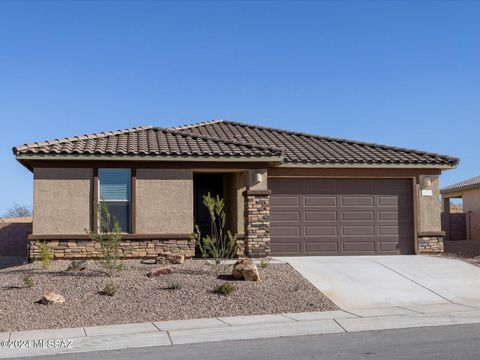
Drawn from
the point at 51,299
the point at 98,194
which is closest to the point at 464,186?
the point at 98,194

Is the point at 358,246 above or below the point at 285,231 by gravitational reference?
below

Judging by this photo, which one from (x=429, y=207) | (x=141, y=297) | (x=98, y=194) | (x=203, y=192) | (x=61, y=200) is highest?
(x=203, y=192)

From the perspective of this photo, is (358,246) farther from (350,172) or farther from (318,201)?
(350,172)

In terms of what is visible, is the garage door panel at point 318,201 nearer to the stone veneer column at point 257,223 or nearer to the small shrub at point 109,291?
the stone veneer column at point 257,223

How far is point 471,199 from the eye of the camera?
106 feet

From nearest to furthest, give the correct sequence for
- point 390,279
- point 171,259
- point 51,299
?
point 51,299 < point 390,279 < point 171,259

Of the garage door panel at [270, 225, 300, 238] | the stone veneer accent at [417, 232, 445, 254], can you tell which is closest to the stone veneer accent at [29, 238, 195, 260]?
the garage door panel at [270, 225, 300, 238]

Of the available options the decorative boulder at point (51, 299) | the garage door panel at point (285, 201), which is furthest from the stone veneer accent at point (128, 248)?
the decorative boulder at point (51, 299)

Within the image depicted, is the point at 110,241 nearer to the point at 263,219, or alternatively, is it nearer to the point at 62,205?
the point at 62,205

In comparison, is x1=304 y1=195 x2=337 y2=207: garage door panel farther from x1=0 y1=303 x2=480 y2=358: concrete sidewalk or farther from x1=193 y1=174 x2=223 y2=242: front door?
x1=0 y1=303 x2=480 y2=358: concrete sidewalk

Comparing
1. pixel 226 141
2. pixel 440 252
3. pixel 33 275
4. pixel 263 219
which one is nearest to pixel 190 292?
pixel 33 275

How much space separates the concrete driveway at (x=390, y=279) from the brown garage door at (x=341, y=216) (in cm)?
77

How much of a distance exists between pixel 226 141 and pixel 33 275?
7.11 m

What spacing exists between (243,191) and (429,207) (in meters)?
6.06
